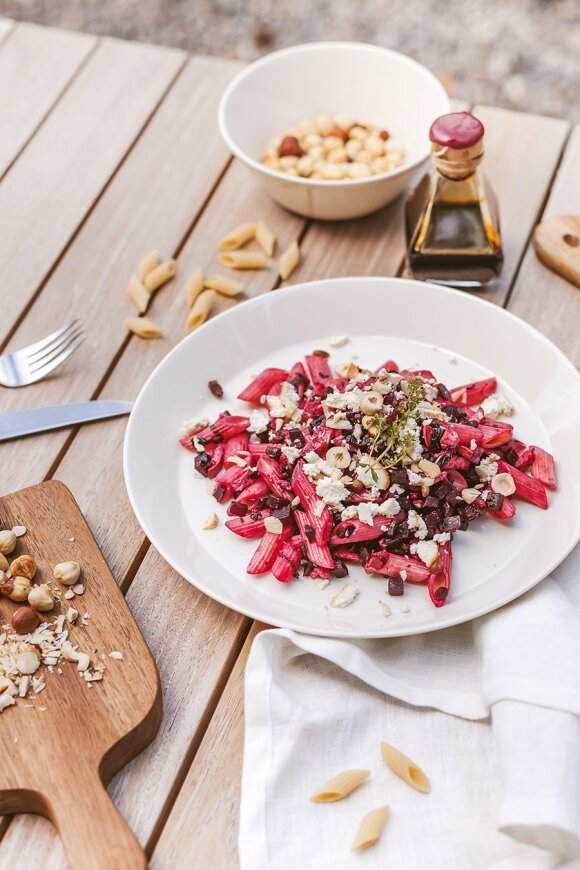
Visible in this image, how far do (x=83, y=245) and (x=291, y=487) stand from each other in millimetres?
782

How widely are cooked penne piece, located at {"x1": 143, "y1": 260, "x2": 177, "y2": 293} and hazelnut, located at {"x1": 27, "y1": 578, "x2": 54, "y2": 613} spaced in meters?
0.68

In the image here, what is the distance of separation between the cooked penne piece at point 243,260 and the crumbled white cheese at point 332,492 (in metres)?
0.62

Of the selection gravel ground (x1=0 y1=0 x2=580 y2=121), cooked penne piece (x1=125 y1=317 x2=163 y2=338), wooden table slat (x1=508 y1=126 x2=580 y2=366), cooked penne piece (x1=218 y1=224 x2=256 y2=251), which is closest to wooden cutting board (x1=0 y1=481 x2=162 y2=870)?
cooked penne piece (x1=125 y1=317 x2=163 y2=338)

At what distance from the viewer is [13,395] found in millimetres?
1557

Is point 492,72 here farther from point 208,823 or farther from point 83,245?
point 208,823

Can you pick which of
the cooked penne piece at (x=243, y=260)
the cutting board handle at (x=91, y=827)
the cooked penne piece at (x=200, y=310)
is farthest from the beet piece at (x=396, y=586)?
the cooked penne piece at (x=243, y=260)

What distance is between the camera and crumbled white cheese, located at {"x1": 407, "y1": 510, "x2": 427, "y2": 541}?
4.01 ft

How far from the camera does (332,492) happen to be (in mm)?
1229

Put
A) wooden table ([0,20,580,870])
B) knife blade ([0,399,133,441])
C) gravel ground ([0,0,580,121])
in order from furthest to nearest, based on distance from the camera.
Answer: gravel ground ([0,0,580,121]) → knife blade ([0,399,133,441]) → wooden table ([0,20,580,870])

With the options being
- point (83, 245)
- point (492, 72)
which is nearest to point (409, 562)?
point (83, 245)

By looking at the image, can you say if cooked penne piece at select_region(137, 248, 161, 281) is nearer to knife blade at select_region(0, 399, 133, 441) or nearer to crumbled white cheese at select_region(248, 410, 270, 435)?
knife blade at select_region(0, 399, 133, 441)

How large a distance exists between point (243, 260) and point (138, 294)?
0.68ft

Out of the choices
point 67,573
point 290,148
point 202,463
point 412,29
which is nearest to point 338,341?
point 202,463

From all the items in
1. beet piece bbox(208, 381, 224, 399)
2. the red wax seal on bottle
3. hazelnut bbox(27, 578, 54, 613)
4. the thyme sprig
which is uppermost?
the red wax seal on bottle
